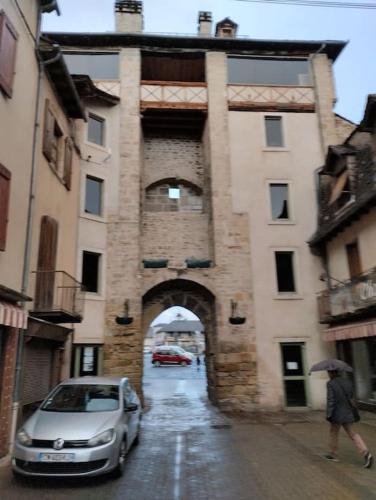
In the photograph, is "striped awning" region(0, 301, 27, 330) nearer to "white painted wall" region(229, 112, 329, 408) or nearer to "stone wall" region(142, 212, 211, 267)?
"stone wall" region(142, 212, 211, 267)

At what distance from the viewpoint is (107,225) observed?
15.7m

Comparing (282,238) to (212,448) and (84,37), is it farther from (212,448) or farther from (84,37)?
(84,37)

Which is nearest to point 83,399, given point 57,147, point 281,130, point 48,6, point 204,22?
point 57,147

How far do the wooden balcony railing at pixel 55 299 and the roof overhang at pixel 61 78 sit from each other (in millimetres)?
5710

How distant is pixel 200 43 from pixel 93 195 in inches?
323

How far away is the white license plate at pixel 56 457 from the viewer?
19.5 feet

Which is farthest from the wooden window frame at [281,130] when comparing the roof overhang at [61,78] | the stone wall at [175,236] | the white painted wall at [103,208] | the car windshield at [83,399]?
the car windshield at [83,399]

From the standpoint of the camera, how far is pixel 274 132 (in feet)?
57.1

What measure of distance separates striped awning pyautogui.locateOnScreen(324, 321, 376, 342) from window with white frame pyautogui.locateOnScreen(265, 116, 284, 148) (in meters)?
7.93

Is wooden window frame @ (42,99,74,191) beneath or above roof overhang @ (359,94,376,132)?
beneath

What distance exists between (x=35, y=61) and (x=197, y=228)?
8.62 metres

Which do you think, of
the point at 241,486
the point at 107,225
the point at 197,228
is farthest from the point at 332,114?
the point at 241,486

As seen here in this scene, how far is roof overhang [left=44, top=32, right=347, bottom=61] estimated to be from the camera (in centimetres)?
1748

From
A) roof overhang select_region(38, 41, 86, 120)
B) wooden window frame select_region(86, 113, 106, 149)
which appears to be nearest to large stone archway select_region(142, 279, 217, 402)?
wooden window frame select_region(86, 113, 106, 149)
